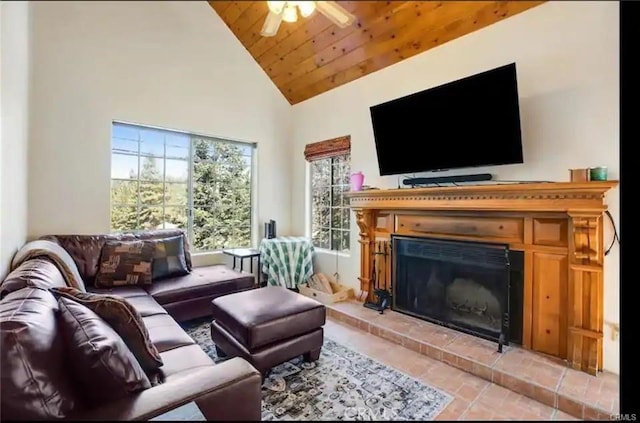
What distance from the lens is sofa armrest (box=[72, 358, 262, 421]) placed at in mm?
876

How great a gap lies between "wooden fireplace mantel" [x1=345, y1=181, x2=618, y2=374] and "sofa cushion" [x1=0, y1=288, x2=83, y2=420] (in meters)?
2.28

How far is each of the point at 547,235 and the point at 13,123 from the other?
3.44 meters

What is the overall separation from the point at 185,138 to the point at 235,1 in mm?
2307

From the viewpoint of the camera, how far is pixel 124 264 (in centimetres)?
263

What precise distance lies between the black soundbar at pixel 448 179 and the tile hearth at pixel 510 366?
3.69 ft

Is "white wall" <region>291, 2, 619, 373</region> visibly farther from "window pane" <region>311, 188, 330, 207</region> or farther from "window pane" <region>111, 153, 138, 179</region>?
"window pane" <region>111, 153, 138, 179</region>

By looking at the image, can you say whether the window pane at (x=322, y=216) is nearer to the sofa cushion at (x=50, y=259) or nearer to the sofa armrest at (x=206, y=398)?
the sofa cushion at (x=50, y=259)

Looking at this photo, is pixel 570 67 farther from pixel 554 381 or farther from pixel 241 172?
pixel 241 172

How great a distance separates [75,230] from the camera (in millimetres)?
2793

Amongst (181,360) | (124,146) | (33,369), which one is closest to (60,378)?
(33,369)

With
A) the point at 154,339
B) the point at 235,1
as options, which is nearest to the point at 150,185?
the point at 154,339

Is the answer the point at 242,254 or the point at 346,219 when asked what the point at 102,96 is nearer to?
the point at 242,254

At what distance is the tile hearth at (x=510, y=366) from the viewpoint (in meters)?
1.48

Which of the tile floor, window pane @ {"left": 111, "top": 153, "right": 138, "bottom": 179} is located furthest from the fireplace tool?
window pane @ {"left": 111, "top": 153, "right": 138, "bottom": 179}
